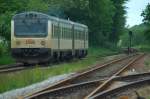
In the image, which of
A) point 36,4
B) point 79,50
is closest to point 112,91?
point 79,50

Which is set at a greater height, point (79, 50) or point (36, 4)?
point (36, 4)

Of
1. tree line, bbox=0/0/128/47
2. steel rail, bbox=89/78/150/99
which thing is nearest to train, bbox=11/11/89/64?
steel rail, bbox=89/78/150/99

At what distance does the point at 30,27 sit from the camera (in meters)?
31.3

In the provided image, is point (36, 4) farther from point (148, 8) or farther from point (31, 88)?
point (148, 8)

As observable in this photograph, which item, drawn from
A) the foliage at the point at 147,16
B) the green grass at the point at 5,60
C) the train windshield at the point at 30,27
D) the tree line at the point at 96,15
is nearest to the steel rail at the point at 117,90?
Result: the train windshield at the point at 30,27

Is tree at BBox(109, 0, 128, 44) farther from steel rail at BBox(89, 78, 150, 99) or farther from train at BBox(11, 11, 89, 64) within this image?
steel rail at BBox(89, 78, 150, 99)

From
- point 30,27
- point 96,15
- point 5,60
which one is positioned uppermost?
point 96,15

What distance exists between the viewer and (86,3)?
236ft

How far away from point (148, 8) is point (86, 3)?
3735 centimetres

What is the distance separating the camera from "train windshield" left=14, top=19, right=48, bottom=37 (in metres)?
31.1

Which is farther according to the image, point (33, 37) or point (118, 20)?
point (118, 20)

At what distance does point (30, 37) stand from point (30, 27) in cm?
64

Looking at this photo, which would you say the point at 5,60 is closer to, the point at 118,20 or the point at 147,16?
the point at 118,20

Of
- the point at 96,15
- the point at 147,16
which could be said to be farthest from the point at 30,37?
the point at 147,16
